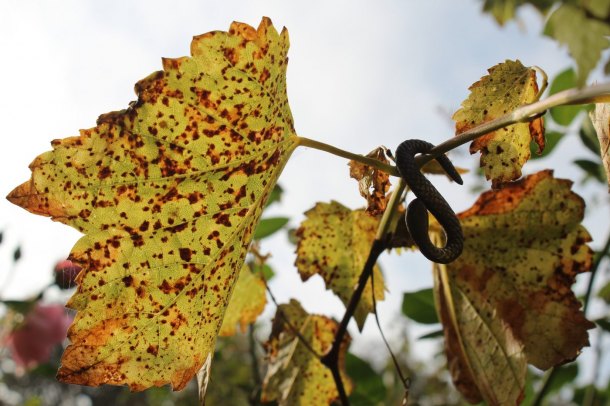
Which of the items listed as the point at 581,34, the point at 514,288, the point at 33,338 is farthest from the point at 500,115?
the point at 33,338

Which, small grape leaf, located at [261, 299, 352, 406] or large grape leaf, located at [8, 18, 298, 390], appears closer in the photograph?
large grape leaf, located at [8, 18, 298, 390]

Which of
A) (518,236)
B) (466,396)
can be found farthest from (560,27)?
(466,396)

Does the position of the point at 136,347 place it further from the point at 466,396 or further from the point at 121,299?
the point at 466,396

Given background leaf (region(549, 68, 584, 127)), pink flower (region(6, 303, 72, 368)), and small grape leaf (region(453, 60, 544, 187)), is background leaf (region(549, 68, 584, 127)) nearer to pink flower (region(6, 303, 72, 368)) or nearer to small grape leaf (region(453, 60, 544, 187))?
small grape leaf (region(453, 60, 544, 187))

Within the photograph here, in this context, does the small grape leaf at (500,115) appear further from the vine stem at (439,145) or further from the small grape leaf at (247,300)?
the small grape leaf at (247,300)

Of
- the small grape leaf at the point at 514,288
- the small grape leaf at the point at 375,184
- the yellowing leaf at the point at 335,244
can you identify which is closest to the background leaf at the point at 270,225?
the yellowing leaf at the point at 335,244

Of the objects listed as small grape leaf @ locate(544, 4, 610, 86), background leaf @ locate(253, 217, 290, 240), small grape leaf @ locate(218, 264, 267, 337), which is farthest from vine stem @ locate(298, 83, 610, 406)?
background leaf @ locate(253, 217, 290, 240)

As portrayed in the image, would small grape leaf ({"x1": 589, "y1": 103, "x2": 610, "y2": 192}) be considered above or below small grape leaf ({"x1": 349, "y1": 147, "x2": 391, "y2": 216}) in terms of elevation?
above
